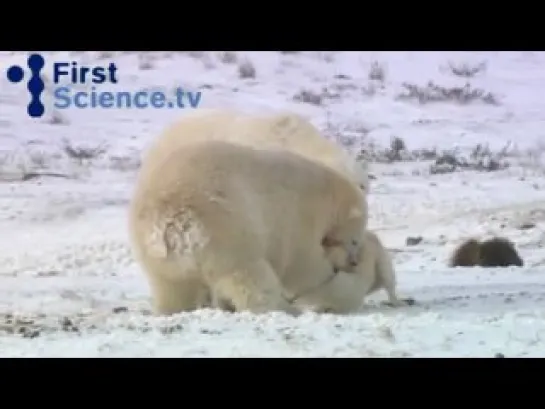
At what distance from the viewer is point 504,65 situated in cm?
787

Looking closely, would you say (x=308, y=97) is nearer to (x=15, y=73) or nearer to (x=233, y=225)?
(x=15, y=73)

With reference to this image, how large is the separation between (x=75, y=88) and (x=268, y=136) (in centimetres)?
125

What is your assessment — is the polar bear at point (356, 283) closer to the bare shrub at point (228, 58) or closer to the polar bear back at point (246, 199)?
the polar bear back at point (246, 199)

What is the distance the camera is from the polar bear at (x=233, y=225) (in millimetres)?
5602

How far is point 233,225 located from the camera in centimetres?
563

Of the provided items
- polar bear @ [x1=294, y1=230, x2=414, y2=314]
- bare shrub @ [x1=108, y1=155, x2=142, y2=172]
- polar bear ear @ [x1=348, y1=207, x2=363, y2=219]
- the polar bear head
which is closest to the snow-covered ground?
bare shrub @ [x1=108, y1=155, x2=142, y2=172]

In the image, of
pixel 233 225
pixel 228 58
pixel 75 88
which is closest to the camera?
pixel 233 225

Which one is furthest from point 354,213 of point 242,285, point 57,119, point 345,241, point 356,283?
point 57,119

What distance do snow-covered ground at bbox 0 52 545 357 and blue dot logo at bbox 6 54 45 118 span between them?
0.08 meters

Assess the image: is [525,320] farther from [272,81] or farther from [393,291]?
[272,81]

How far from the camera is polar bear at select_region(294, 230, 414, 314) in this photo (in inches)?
255

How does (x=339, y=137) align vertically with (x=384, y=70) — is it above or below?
below

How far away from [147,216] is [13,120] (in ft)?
10.7

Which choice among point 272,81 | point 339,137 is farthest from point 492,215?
point 272,81
